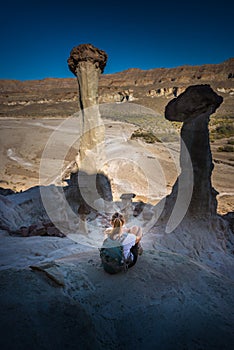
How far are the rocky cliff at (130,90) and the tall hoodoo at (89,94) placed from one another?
101 feet

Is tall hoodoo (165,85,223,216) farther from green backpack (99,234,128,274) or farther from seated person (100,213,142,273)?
green backpack (99,234,128,274)

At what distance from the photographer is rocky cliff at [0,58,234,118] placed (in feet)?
137

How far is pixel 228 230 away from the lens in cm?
456

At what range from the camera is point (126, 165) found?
32.2 feet

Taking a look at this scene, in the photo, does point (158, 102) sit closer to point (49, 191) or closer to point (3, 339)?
point (49, 191)

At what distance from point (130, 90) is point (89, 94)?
54.3m

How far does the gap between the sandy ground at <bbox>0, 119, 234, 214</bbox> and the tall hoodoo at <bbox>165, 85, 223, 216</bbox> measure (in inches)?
108

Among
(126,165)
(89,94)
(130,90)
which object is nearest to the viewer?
(89,94)

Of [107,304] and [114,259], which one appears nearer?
[107,304]

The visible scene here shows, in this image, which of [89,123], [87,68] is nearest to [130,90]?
[87,68]

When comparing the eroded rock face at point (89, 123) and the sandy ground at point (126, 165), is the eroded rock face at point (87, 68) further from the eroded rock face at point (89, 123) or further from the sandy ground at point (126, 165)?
the sandy ground at point (126, 165)

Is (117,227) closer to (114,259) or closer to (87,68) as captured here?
(114,259)

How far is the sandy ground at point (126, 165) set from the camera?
7992 millimetres

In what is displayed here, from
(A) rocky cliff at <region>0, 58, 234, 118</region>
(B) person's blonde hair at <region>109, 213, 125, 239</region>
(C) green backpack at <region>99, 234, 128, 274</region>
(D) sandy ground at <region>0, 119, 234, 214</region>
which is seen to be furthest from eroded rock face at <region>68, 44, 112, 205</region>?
(A) rocky cliff at <region>0, 58, 234, 118</region>
